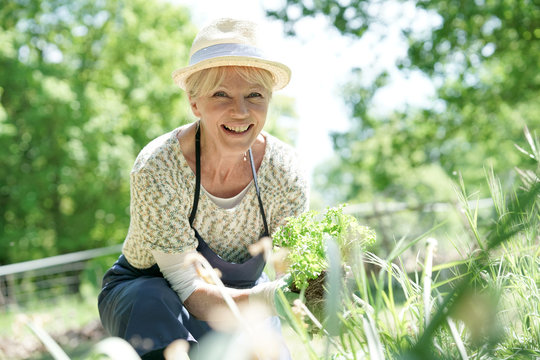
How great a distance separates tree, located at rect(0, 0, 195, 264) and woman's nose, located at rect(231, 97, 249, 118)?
585 inches

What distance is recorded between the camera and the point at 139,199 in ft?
7.34

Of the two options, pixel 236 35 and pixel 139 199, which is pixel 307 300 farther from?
pixel 236 35

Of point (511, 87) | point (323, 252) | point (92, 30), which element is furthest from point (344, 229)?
point (92, 30)

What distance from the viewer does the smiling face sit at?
86.1 inches

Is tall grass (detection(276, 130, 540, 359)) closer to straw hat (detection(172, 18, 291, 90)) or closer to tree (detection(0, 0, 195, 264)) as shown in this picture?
straw hat (detection(172, 18, 291, 90))

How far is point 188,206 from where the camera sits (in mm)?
2375

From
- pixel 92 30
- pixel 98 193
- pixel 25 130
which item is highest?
pixel 92 30

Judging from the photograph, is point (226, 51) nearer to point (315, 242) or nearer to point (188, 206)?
point (188, 206)

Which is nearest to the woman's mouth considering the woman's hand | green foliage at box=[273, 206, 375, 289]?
green foliage at box=[273, 206, 375, 289]

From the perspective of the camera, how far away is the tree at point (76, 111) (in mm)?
16250

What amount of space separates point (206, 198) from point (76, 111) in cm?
1509

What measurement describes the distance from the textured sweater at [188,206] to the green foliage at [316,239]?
0.59 m

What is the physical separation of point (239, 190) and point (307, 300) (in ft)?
2.76

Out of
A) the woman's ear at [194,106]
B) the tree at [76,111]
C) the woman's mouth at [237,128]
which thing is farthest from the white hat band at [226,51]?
the tree at [76,111]
